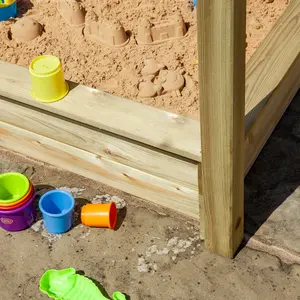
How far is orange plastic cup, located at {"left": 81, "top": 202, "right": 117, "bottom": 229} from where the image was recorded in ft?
8.71

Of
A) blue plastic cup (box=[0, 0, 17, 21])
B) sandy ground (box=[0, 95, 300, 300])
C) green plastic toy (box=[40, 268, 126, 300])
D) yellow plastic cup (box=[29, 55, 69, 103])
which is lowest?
sandy ground (box=[0, 95, 300, 300])

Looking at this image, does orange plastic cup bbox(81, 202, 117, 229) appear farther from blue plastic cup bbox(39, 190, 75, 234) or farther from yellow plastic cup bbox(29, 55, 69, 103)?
yellow plastic cup bbox(29, 55, 69, 103)

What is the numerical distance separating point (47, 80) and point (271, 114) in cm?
93

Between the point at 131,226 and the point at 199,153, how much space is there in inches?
22.4

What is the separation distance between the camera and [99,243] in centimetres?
268

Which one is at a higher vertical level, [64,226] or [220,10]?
[220,10]

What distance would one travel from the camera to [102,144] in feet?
8.61

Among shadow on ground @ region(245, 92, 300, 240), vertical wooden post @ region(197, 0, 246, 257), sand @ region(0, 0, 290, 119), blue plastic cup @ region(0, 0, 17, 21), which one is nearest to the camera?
vertical wooden post @ region(197, 0, 246, 257)

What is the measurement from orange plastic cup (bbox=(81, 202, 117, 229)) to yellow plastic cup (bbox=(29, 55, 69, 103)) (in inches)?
17.7

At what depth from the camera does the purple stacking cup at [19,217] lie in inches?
103

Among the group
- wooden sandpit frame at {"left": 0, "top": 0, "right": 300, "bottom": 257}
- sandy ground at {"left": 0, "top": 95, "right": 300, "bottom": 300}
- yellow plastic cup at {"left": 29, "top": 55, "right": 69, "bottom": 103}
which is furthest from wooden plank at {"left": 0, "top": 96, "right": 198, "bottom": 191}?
sandy ground at {"left": 0, "top": 95, "right": 300, "bottom": 300}

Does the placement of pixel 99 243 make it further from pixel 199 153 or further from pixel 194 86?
pixel 194 86

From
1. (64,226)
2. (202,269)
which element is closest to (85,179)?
(64,226)

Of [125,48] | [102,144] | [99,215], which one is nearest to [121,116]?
[102,144]
